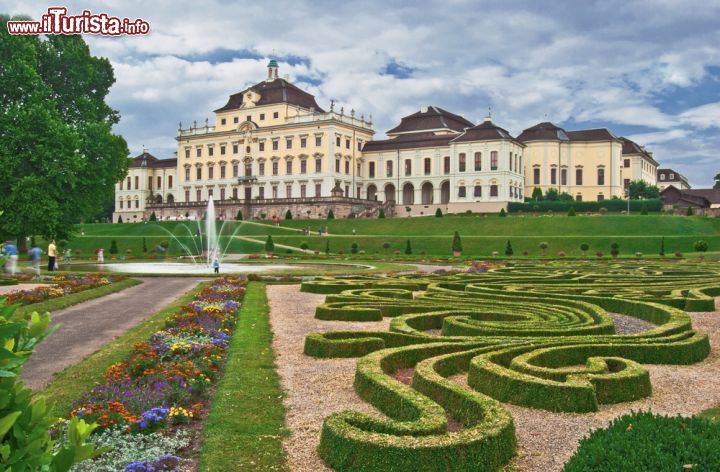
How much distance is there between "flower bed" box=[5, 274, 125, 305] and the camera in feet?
44.8

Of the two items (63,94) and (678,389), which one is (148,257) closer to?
(63,94)

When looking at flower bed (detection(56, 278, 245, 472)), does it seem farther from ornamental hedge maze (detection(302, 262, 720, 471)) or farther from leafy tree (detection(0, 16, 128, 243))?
leafy tree (detection(0, 16, 128, 243))

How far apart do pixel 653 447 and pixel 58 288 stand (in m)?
15.1

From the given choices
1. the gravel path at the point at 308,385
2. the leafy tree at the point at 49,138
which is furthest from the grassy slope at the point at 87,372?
the leafy tree at the point at 49,138

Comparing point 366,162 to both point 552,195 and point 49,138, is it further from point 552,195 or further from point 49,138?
point 49,138

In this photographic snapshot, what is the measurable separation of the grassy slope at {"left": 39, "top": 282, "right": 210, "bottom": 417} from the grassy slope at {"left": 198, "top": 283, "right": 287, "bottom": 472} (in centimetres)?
129

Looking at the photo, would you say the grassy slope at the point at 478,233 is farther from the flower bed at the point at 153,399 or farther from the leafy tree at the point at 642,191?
the flower bed at the point at 153,399

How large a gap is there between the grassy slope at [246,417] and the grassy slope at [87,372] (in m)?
1.29

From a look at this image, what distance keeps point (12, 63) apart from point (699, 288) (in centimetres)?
2595

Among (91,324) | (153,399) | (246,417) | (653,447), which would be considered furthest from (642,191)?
(653,447)

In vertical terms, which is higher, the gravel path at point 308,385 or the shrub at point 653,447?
the shrub at point 653,447

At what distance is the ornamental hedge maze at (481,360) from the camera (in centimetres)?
446

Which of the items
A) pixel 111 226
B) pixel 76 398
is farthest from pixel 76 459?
pixel 111 226

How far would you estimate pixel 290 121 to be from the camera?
73250 mm
